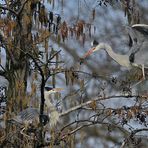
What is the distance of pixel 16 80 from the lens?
5.38 metres

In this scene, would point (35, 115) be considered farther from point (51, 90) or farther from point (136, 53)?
point (136, 53)

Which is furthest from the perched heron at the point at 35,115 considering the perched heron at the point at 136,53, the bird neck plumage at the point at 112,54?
the bird neck plumage at the point at 112,54

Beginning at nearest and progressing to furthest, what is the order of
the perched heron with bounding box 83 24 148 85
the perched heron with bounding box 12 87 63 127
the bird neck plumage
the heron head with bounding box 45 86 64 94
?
1. the perched heron with bounding box 12 87 63 127
2. the heron head with bounding box 45 86 64 94
3. the perched heron with bounding box 83 24 148 85
4. the bird neck plumage

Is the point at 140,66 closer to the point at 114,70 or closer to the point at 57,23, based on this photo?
the point at 57,23

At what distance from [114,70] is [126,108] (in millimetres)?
5837

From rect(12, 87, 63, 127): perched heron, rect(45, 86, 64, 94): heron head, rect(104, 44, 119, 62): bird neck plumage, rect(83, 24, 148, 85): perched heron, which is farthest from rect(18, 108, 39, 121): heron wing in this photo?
rect(104, 44, 119, 62): bird neck plumage

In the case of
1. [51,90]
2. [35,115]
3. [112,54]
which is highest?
[112,54]

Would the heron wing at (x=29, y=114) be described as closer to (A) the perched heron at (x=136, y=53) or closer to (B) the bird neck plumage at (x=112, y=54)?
(A) the perched heron at (x=136, y=53)

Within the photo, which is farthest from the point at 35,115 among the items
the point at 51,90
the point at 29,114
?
the point at 51,90

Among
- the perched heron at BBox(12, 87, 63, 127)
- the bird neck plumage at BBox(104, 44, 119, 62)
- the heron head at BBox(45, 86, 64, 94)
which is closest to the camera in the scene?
the perched heron at BBox(12, 87, 63, 127)

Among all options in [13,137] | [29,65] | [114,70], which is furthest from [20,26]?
[114,70]

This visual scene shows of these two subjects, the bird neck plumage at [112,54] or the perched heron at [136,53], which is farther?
the bird neck plumage at [112,54]

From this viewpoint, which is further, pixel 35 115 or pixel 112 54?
pixel 112 54

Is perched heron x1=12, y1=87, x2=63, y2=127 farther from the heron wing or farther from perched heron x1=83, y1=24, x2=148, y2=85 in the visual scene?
perched heron x1=83, y1=24, x2=148, y2=85
